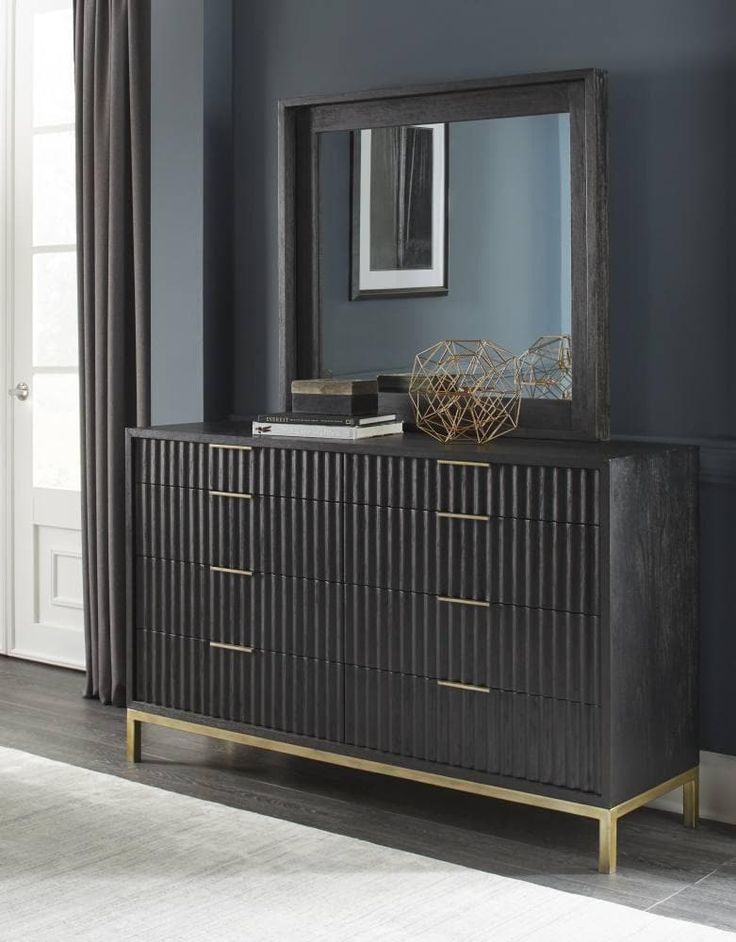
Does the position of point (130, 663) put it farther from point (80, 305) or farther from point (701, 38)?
point (701, 38)

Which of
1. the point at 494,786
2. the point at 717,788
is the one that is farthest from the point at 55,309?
the point at 717,788

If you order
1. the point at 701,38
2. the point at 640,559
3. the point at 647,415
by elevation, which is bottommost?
the point at 640,559

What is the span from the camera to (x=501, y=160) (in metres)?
3.30

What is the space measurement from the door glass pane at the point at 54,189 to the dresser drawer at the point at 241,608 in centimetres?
146

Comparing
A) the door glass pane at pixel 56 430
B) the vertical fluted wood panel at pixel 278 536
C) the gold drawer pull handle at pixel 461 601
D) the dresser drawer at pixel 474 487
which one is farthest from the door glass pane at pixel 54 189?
the gold drawer pull handle at pixel 461 601

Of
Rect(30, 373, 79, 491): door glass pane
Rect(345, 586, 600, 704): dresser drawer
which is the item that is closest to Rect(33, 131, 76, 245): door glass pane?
Rect(30, 373, 79, 491): door glass pane

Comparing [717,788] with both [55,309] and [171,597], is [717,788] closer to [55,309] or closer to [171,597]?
[171,597]

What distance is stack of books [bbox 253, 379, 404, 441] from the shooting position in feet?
10.4

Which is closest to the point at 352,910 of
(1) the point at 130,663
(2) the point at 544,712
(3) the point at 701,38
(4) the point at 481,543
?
(2) the point at 544,712

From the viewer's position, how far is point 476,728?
9.76ft

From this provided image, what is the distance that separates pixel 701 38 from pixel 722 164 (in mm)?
285

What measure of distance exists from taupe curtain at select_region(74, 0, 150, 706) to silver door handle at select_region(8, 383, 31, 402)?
0.46 m

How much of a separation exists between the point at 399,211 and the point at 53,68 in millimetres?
1590

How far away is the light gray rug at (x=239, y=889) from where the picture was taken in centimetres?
251
